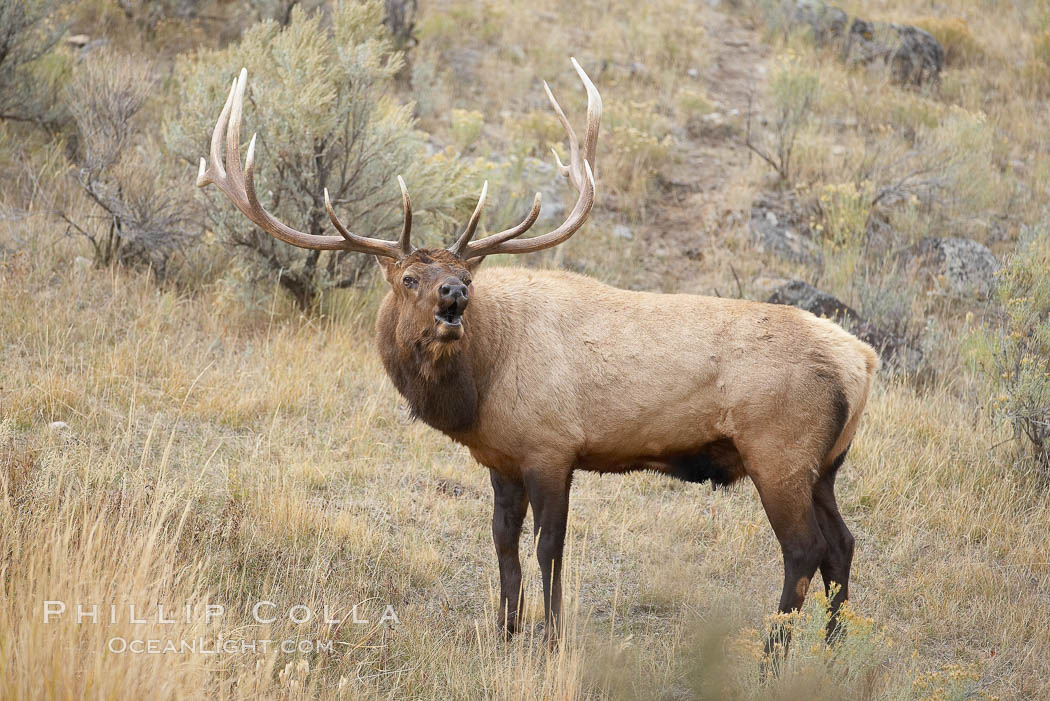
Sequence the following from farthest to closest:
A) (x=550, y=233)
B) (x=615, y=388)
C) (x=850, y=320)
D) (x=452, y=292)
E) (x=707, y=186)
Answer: (x=707, y=186) → (x=850, y=320) → (x=550, y=233) → (x=615, y=388) → (x=452, y=292)

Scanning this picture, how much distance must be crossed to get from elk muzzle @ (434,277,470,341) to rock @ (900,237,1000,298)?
679 cm

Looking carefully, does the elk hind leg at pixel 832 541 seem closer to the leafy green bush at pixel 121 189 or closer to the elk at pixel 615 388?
the elk at pixel 615 388

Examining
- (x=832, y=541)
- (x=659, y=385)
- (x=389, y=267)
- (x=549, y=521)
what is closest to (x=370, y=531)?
(x=549, y=521)

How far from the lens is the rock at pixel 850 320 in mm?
8328

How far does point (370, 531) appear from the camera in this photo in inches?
218

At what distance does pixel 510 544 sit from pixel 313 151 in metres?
4.48

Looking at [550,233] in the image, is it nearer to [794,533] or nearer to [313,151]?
[794,533]

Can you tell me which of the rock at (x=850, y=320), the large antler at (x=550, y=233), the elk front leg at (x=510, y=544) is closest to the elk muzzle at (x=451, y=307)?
the large antler at (x=550, y=233)

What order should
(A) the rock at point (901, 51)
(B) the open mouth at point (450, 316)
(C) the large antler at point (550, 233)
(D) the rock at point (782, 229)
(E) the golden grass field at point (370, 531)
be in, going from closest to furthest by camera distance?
(E) the golden grass field at point (370, 531) → (B) the open mouth at point (450, 316) → (C) the large antler at point (550, 233) → (D) the rock at point (782, 229) → (A) the rock at point (901, 51)

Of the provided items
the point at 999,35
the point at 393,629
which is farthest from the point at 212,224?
the point at 999,35

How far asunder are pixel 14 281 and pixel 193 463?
2620 millimetres

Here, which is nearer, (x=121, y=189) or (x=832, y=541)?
(x=832, y=541)

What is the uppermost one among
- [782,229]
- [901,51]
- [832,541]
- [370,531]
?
[901,51]

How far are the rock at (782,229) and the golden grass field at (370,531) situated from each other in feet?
1.16
